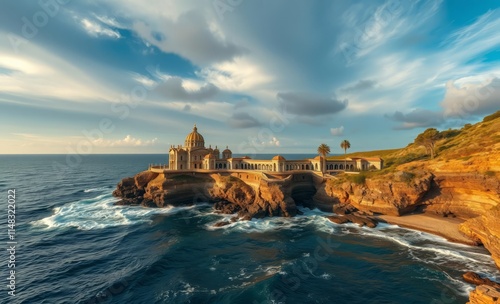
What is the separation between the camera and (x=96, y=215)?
6425 cm

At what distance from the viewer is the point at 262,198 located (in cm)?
6750

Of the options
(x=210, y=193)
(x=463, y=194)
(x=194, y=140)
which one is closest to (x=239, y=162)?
(x=210, y=193)

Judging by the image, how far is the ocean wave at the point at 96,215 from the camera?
57344 millimetres

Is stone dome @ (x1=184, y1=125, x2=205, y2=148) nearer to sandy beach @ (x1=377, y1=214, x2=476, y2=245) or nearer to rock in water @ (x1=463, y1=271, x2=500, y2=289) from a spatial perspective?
sandy beach @ (x1=377, y1=214, x2=476, y2=245)

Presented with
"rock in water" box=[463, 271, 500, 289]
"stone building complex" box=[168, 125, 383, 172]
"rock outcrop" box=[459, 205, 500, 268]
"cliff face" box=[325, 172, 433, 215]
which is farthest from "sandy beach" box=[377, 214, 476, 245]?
"stone building complex" box=[168, 125, 383, 172]

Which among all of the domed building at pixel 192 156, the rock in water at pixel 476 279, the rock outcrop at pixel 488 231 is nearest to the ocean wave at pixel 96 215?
the domed building at pixel 192 156

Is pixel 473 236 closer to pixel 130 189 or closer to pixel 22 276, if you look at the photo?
pixel 22 276

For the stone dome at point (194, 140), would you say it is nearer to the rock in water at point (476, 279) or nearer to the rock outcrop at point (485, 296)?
the rock in water at point (476, 279)

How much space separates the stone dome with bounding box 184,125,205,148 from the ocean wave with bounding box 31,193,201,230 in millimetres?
27829

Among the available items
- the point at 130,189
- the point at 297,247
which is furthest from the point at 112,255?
the point at 130,189

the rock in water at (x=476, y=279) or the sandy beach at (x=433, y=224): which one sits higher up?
the sandy beach at (x=433, y=224)

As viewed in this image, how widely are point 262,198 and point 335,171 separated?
28419 mm

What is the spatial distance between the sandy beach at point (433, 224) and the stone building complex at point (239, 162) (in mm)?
28731
